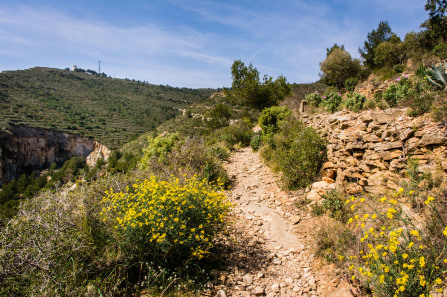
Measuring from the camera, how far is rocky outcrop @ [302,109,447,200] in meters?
3.59

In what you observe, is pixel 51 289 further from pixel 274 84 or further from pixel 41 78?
pixel 41 78

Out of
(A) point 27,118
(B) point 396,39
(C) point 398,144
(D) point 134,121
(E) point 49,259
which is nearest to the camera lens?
(E) point 49,259

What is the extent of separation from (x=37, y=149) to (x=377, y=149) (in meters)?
52.5

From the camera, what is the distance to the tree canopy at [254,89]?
17281 mm

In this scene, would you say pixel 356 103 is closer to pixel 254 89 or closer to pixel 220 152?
pixel 220 152

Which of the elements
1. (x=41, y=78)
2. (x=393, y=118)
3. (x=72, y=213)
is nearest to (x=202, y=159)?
(x=72, y=213)

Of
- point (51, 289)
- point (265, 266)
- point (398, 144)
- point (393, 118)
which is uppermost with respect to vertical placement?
point (393, 118)

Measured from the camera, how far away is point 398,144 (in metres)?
3.97

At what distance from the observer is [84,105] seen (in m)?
52.6

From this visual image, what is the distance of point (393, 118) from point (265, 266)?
12.2ft

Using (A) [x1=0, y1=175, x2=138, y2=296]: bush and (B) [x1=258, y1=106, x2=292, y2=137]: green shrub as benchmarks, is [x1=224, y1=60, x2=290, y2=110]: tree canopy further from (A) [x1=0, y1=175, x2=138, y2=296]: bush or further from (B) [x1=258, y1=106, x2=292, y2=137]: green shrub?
(A) [x1=0, y1=175, x2=138, y2=296]: bush

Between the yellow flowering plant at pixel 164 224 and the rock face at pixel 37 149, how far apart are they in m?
40.1

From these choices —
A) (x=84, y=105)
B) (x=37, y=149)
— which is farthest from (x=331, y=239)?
(x=84, y=105)

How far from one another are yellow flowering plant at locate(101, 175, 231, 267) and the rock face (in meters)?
40.1
